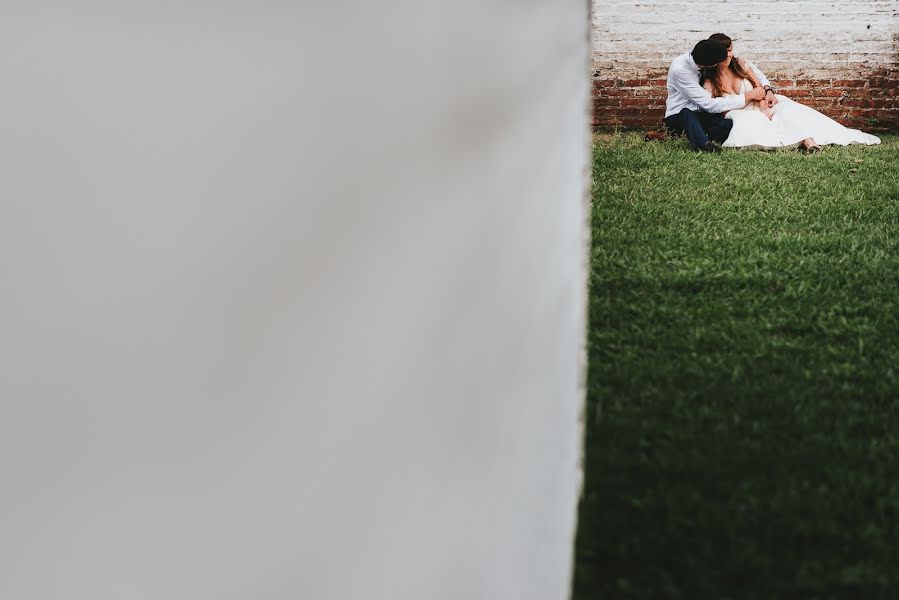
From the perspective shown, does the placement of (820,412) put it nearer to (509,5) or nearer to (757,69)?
(509,5)

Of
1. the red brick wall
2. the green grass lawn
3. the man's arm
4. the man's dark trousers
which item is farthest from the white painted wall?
the green grass lawn

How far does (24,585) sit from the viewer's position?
25 centimetres

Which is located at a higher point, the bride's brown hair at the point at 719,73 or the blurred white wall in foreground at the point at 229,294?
the blurred white wall in foreground at the point at 229,294

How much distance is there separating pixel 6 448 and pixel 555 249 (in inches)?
40.3

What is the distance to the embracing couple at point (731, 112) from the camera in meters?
6.64

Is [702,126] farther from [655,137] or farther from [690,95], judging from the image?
[655,137]

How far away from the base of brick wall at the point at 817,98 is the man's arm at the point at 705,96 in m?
1.24

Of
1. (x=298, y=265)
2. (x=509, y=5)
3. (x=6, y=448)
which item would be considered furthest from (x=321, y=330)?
(x=509, y=5)

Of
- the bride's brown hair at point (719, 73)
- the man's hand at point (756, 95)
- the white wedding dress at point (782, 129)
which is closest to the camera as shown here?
the white wedding dress at point (782, 129)

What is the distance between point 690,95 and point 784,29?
2.07m

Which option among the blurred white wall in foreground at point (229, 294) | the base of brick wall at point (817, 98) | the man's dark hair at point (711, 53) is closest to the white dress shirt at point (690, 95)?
the man's dark hair at point (711, 53)

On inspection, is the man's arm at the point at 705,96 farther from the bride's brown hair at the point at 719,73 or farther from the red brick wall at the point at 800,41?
the red brick wall at the point at 800,41

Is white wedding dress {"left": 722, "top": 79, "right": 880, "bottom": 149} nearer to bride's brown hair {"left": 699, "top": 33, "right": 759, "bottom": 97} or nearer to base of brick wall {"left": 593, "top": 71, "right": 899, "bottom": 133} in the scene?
bride's brown hair {"left": 699, "top": 33, "right": 759, "bottom": 97}

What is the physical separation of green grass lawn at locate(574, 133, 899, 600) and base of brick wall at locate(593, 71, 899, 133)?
4.14 meters
